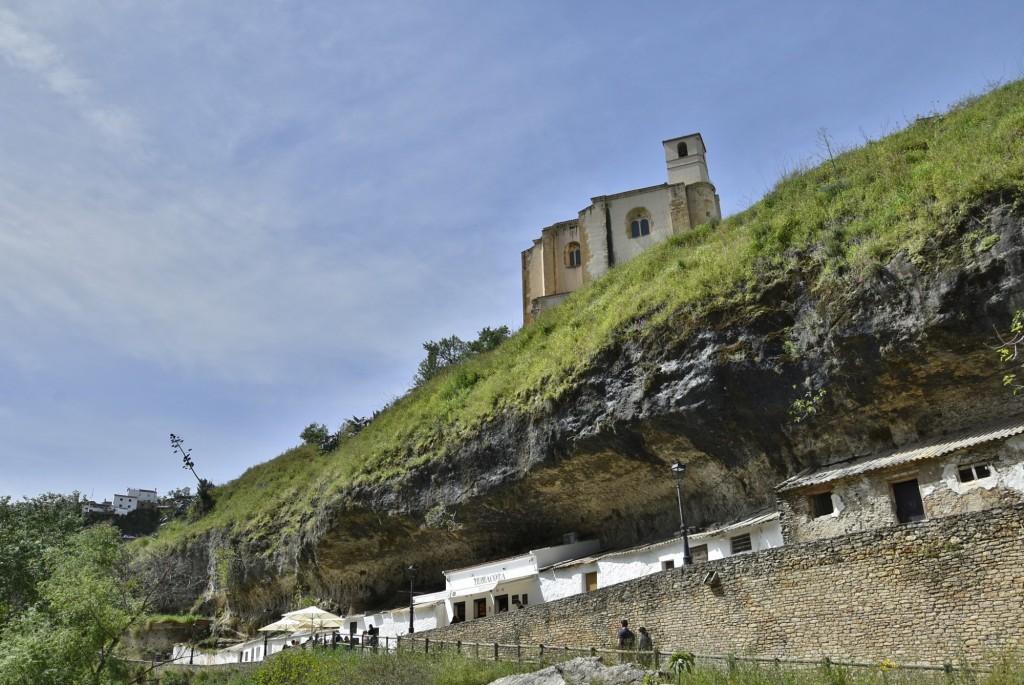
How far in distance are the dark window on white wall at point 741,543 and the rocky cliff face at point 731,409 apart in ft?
4.98

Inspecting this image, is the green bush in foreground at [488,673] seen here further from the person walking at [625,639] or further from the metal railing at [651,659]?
the person walking at [625,639]

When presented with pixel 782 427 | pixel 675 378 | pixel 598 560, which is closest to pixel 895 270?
pixel 782 427

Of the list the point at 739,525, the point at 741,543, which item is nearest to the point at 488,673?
the point at 741,543

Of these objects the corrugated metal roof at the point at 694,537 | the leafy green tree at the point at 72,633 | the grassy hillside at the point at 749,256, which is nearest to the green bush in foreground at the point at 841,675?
the corrugated metal roof at the point at 694,537

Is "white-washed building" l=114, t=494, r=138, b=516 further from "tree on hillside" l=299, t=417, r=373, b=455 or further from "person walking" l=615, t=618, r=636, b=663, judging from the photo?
"person walking" l=615, t=618, r=636, b=663

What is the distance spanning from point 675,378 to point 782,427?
3410 mm

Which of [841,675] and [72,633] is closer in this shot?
[841,675]

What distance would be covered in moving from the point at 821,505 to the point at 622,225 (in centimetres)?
2517

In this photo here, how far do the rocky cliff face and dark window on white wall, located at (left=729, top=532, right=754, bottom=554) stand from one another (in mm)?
1517

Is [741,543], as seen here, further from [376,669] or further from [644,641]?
[376,669]

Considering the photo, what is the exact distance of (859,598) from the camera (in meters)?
14.9

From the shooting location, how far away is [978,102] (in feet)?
81.7

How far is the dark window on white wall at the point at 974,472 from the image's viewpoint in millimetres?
16453

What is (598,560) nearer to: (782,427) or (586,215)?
(782,427)
